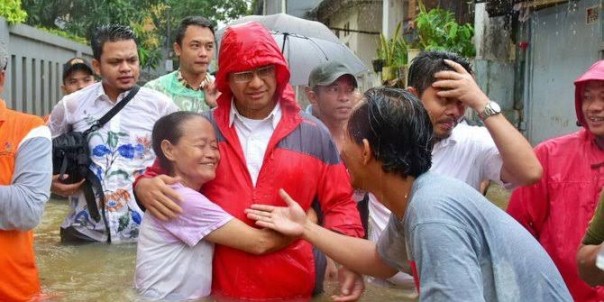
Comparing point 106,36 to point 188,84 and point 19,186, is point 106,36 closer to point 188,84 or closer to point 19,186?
point 188,84

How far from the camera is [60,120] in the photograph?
5180 mm

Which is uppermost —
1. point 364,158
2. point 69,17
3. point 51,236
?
point 69,17

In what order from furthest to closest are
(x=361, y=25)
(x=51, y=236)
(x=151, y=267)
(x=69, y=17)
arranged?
(x=361, y=25) < (x=69, y=17) < (x=51, y=236) < (x=151, y=267)

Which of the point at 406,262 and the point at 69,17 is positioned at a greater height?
the point at 69,17

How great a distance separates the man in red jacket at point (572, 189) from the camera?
3246 millimetres

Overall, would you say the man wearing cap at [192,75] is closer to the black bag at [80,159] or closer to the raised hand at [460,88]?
the black bag at [80,159]

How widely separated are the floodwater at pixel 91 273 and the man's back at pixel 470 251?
2.08m

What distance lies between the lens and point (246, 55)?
350 centimetres

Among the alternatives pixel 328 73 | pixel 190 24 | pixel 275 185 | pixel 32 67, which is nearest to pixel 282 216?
pixel 275 185

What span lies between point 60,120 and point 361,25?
16.4m

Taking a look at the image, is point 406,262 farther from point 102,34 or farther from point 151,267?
point 102,34

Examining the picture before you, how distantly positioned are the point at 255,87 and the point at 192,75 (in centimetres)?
234

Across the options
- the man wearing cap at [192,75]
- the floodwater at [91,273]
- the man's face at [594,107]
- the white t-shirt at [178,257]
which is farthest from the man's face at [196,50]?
the man's face at [594,107]

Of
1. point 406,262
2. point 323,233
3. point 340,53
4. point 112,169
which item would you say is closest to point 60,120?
point 112,169
